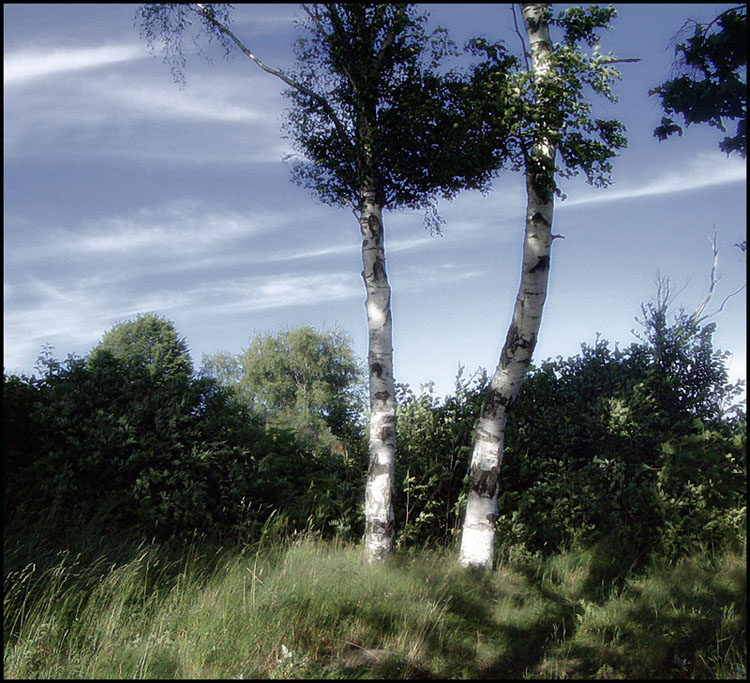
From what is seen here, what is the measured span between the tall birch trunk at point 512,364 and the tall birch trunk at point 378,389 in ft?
3.57

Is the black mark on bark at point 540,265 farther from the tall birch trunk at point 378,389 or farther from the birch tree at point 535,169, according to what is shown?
the tall birch trunk at point 378,389

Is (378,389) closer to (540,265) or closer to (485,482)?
(485,482)

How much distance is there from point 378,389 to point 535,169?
369 centimetres

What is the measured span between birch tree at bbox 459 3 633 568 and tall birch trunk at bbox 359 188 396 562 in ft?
3.58

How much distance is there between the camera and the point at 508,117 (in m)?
7.93

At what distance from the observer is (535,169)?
27.3 feet

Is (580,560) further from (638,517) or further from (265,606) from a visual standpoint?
(265,606)

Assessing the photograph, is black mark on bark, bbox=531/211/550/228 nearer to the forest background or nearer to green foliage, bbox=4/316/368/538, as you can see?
the forest background

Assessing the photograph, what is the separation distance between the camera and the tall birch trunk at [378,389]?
812cm

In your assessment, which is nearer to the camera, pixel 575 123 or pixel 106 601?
pixel 106 601

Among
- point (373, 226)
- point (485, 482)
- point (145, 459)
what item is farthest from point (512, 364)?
point (145, 459)

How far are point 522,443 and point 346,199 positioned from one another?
505 cm

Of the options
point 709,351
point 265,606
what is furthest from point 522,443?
point 265,606

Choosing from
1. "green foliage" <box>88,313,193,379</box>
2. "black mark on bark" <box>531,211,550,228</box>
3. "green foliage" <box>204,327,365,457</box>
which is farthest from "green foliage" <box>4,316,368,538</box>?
"green foliage" <box>204,327,365,457</box>
